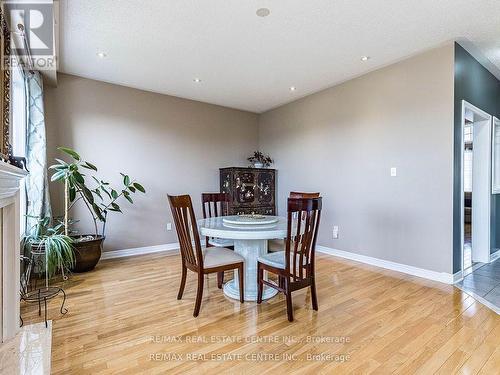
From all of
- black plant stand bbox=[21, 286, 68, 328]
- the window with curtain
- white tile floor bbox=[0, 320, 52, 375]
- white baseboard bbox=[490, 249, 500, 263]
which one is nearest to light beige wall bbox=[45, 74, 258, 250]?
the window with curtain

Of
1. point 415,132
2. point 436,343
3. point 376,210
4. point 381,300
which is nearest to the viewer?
point 436,343

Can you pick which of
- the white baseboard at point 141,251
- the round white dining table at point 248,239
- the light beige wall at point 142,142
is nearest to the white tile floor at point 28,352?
the round white dining table at point 248,239

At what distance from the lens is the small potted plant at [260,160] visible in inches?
205

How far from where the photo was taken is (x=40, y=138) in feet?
10.3

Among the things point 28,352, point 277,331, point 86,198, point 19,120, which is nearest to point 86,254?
point 86,198

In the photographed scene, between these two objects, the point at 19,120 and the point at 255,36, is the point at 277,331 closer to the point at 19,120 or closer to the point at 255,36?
the point at 255,36

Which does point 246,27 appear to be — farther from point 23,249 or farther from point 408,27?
point 23,249

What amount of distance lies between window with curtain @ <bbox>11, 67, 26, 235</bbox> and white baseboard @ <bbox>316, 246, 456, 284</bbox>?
3.93m

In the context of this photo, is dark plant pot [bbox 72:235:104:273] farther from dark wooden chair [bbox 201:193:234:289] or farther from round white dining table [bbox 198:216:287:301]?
round white dining table [bbox 198:216:287:301]

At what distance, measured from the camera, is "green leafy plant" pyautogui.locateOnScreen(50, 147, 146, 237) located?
308 centimetres

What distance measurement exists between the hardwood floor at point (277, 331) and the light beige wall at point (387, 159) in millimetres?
635

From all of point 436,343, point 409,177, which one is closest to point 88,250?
point 436,343

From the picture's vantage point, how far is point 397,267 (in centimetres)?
327

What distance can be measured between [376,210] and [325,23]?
7.55 feet
